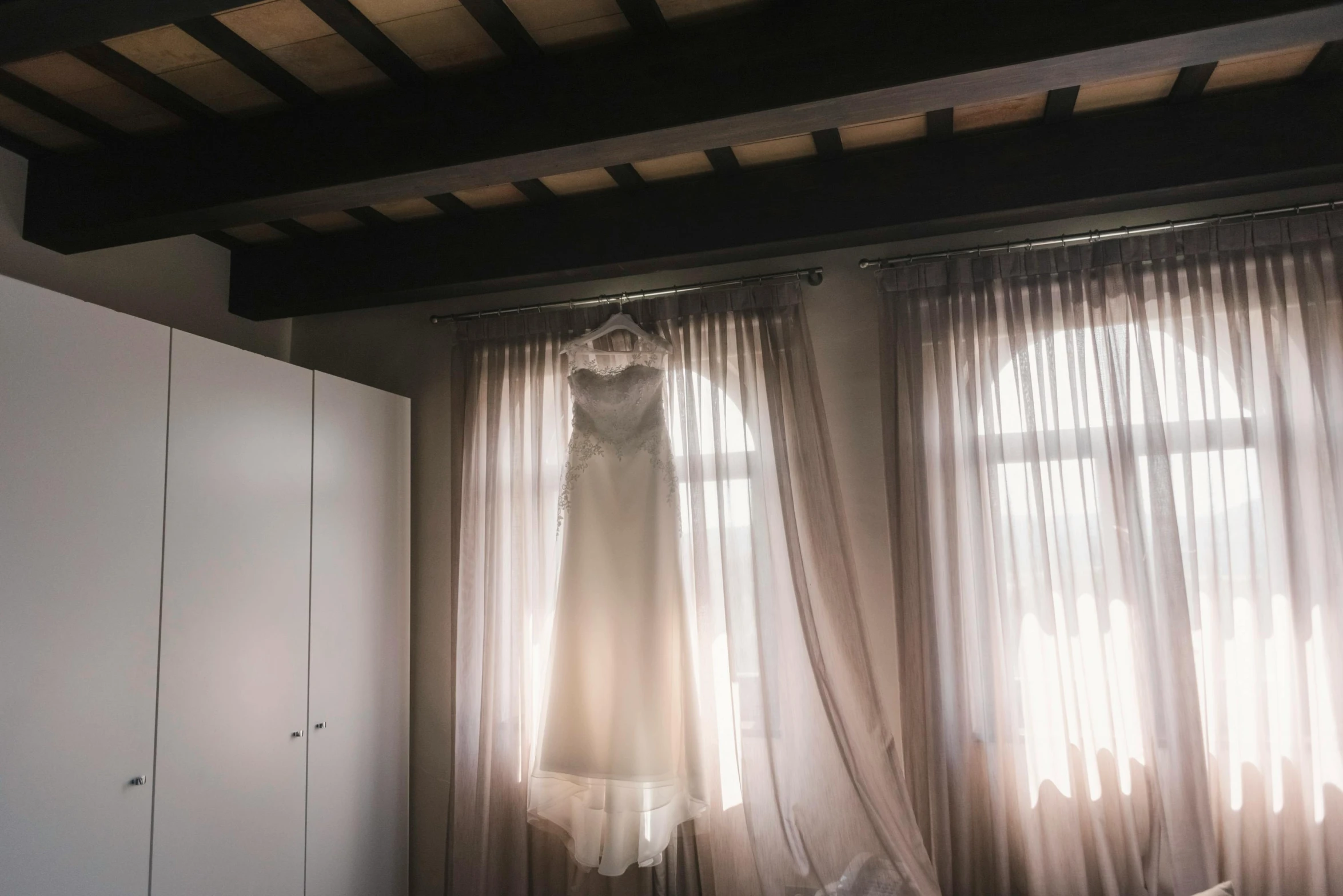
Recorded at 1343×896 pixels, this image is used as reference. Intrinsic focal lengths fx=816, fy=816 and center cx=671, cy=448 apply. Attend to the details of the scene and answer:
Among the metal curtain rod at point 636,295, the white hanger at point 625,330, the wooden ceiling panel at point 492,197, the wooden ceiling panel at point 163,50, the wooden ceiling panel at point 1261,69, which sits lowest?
the white hanger at point 625,330

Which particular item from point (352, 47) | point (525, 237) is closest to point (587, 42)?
point (352, 47)

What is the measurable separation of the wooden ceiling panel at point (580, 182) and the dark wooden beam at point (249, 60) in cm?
73

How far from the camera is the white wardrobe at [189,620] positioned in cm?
182

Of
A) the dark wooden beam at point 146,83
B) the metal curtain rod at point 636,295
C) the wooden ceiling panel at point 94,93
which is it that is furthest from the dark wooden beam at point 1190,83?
the wooden ceiling panel at point 94,93

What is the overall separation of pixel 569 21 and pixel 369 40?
46cm

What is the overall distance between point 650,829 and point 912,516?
1.29m

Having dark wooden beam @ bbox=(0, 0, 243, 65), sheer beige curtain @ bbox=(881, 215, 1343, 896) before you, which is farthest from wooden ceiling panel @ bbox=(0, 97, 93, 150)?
sheer beige curtain @ bbox=(881, 215, 1343, 896)

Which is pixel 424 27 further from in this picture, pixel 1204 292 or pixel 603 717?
pixel 1204 292

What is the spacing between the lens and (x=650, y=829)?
8.41 ft

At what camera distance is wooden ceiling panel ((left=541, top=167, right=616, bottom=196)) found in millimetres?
2588

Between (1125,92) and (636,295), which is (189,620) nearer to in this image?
(636,295)

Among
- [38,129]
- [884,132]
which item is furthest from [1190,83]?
[38,129]

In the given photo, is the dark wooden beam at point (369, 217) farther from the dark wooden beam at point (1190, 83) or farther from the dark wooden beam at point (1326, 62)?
the dark wooden beam at point (1326, 62)

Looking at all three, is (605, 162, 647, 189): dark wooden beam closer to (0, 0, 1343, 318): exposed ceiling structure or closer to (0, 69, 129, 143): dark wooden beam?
(0, 0, 1343, 318): exposed ceiling structure
